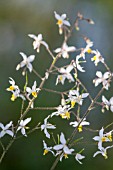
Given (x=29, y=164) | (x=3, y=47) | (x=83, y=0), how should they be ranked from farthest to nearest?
(x=83, y=0)
(x=3, y=47)
(x=29, y=164)

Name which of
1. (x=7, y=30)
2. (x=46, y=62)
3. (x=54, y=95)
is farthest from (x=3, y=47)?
(x=54, y=95)

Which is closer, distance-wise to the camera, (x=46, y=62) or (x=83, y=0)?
(x=46, y=62)

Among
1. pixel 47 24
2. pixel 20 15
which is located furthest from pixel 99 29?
pixel 20 15

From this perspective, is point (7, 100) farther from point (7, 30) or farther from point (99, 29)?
point (99, 29)

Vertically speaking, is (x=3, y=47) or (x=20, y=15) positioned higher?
(x=20, y=15)

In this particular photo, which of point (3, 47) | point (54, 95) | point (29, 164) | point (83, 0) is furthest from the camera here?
point (83, 0)

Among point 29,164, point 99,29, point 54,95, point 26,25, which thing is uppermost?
point 26,25
